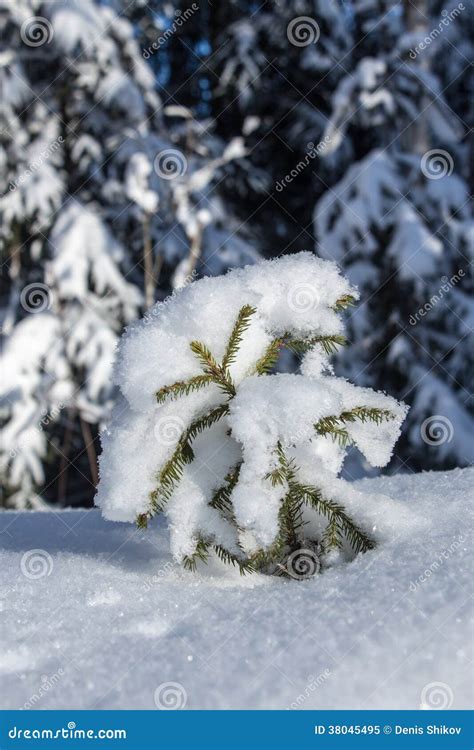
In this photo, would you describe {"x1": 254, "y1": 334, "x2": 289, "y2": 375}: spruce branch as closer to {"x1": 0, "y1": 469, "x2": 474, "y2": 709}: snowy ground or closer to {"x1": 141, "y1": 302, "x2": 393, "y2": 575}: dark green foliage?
{"x1": 141, "y1": 302, "x2": 393, "y2": 575}: dark green foliage

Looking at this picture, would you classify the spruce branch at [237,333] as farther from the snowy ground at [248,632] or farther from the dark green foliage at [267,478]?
the snowy ground at [248,632]

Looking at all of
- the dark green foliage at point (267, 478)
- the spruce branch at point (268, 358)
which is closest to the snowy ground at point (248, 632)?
the dark green foliage at point (267, 478)

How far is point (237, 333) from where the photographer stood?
1830 mm

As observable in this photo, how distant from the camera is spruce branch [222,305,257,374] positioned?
180 cm

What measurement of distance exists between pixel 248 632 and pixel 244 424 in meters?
0.46

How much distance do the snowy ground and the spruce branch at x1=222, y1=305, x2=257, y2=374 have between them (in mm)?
533

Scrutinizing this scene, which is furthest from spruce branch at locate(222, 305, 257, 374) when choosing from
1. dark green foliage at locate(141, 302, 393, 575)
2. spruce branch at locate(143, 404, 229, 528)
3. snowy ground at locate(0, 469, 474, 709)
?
snowy ground at locate(0, 469, 474, 709)

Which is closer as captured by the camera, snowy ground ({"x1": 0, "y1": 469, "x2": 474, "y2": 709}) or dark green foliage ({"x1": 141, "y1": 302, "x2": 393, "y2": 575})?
snowy ground ({"x1": 0, "y1": 469, "x2": 474, "y2": 709})

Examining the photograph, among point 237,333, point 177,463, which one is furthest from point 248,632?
point 237,333

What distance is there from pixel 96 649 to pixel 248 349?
2.68 feet

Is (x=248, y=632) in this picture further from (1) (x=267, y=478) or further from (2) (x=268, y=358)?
(2) (x=268, y=358)

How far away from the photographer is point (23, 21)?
730 cm

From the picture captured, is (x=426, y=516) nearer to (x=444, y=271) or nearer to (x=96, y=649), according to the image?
(x=96, y=649)

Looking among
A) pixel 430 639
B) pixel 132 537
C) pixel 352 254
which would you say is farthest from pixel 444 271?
pixel 430 639
